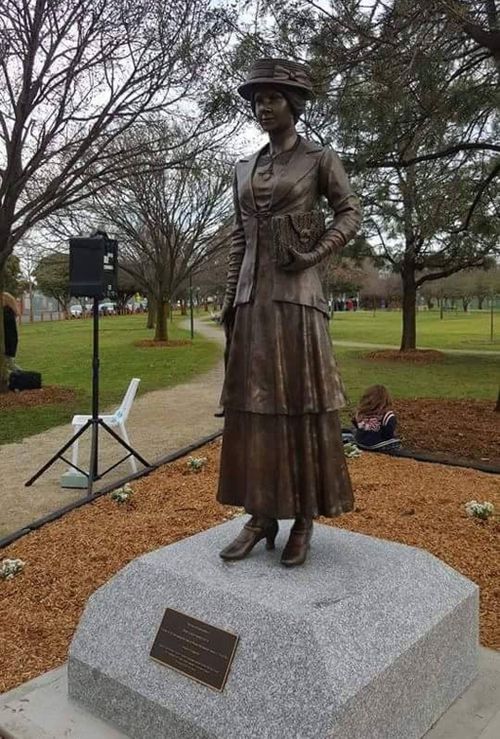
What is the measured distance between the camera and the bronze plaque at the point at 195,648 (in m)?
2.69

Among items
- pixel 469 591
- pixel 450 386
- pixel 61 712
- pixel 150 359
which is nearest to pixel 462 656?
pixel 469 591

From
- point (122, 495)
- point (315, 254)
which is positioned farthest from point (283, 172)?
point (122, 495)

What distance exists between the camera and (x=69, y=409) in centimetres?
1184

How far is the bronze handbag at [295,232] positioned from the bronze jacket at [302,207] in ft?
0.16

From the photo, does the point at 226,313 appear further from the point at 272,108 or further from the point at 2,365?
the point at 2,365

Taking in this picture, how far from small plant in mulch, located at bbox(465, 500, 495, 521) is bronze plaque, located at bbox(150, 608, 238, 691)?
125 inches

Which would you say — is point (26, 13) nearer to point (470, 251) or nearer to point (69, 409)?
point (69, 409)

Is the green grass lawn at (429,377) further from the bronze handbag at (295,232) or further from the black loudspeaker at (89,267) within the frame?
the bronze handbag at (295,232)

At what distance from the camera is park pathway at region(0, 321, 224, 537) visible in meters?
6.51

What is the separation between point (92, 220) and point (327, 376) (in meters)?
21.7

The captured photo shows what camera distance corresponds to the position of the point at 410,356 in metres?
20.8

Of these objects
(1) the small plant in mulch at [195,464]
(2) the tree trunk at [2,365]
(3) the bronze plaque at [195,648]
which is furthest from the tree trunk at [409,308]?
(3) the bronze plaque at [195,648]

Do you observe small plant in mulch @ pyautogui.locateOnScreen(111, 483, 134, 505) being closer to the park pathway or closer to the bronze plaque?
the park pathway

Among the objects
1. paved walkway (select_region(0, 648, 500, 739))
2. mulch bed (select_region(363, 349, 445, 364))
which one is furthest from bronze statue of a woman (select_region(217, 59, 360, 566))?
mulch bed (select_region(363, 349, 445, 364))
